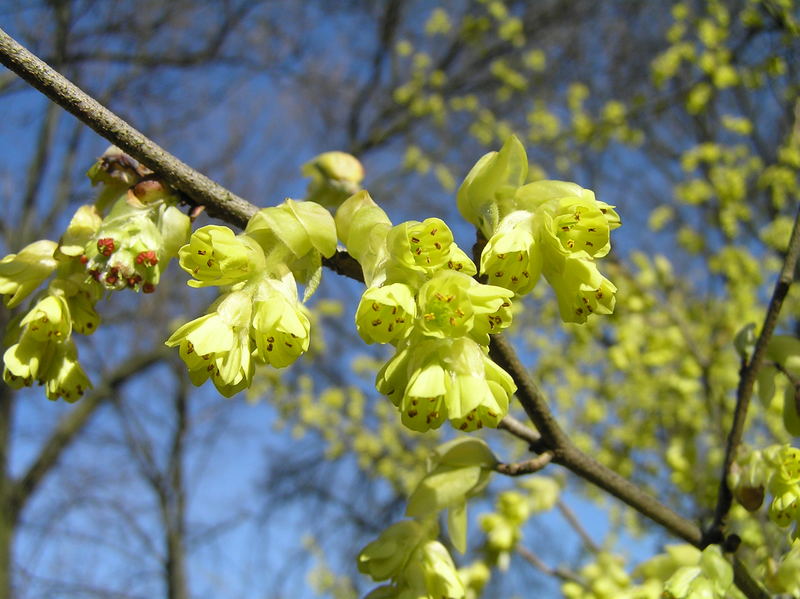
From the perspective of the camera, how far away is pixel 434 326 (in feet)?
2.24

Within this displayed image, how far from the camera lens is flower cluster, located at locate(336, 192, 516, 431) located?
27.1 inches

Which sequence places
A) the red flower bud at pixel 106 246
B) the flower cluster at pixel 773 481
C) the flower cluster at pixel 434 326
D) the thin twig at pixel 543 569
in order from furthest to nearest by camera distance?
the thin twig at pixel 543 569 → the flower cluster at pixel 773 481 → the red flower bud at pixel 106 246 → the flower cluster at pixel 434 326

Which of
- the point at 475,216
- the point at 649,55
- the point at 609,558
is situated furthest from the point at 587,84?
the point at 475,216

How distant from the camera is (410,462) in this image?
5.05 metres

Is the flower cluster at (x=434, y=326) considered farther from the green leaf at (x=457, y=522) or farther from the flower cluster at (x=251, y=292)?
the green leaf at (x=457, y=522)

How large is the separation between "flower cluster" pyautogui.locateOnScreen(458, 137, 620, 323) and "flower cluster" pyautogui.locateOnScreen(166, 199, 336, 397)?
21 cm

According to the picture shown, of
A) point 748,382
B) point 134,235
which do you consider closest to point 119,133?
point 134,235

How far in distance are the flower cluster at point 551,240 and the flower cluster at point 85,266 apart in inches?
16.6

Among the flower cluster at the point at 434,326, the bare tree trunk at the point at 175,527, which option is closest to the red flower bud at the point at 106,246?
the flower cluster at the point at 434,326

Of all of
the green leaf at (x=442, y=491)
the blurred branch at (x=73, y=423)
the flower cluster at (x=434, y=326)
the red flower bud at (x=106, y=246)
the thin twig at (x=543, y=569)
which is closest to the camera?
the flower cluster at (x=434, y=326)

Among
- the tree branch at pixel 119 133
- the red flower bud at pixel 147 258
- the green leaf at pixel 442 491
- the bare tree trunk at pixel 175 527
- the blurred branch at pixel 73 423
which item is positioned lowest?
the green leaf at pixel 442 491

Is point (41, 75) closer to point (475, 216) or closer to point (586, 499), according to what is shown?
point (475, 216)

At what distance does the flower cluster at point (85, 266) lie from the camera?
2.90ft

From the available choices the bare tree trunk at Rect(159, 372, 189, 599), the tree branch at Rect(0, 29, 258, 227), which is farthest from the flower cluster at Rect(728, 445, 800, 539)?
the bare tree trunk at Rect(159, 372, 189, 599)
